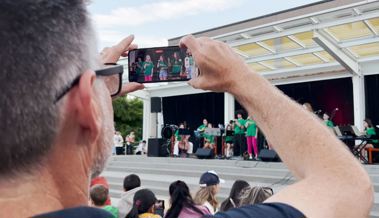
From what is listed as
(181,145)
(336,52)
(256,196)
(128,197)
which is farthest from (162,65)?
(181,145)

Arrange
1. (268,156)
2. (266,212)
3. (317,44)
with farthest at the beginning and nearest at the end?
(317,44), (268,156), (266,212)

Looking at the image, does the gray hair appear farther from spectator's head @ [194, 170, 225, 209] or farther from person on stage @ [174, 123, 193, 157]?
person on stage @ [174, 123, 193, 157]

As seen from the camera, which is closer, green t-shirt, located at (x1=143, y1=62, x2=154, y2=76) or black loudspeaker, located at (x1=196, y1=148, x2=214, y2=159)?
green t-shirt, located at (x1=143, y1=62, x2=154, y2=76)

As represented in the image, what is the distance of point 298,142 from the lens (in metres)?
0.95

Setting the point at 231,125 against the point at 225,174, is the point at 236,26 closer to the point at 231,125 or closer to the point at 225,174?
the point at 231,125

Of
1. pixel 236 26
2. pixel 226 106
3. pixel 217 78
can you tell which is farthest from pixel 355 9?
pixel 217 78

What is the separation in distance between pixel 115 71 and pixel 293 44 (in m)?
13.1

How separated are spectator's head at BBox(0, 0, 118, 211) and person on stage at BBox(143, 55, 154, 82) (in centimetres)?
82

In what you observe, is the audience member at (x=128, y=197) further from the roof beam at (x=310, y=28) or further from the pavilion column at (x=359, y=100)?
the pavilion column at (x=359, y=100)

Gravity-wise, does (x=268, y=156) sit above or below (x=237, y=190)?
below

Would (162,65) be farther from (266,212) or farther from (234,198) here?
(234,198)

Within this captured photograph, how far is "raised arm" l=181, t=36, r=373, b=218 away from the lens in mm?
846

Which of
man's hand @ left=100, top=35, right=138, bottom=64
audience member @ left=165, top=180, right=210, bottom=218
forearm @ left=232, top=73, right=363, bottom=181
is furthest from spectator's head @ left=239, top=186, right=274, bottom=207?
forearm @ left=232, top=73, right=363, bottom=181

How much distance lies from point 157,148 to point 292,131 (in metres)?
13.8
